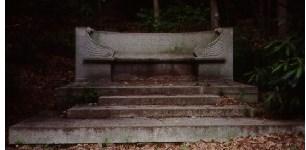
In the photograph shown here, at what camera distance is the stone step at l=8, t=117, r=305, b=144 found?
4.86m

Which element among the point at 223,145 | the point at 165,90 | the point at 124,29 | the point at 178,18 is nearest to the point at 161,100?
the point at 165,90

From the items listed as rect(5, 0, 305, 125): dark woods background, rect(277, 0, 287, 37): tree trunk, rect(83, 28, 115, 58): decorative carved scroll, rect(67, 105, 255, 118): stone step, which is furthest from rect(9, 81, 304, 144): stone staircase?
rect(277, 0, 287, 37): tree trunk

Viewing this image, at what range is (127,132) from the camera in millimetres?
4895

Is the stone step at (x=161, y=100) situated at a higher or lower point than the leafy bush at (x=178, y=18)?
lower

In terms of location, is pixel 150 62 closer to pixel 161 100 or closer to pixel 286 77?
pixel 161 100

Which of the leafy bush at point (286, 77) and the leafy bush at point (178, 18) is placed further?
the leafy bush at point (178, 18)

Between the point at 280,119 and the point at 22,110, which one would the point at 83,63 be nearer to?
the point at 22,110

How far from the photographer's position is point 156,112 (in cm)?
562

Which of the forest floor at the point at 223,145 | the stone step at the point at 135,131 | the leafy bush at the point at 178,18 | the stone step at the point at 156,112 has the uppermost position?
the leafy bush at the point at 178,18

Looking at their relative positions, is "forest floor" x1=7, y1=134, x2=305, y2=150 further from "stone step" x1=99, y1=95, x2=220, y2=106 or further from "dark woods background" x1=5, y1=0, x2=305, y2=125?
"stone step" x1=99, y1=95, x2=220, y2=106

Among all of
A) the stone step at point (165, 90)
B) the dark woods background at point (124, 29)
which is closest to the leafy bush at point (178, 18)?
the dark woods background at point (124, 29)

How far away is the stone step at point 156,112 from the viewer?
5.56m

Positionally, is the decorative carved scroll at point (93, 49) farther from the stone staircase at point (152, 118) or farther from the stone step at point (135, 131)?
the stone step at point (135, 131)

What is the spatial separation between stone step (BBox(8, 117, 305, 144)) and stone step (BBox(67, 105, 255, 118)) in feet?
1.85
